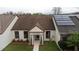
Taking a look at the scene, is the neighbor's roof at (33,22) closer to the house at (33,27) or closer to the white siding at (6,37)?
the house at (33,27)

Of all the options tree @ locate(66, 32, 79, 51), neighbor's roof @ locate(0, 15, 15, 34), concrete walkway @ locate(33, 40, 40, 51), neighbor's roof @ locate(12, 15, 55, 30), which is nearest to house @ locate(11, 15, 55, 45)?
neighbor's roof @ locate(12, 15, 55, 30)

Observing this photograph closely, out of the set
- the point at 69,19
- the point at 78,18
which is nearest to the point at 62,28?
the point at 69,19

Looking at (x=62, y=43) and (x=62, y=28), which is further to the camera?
(x=62, y=28)

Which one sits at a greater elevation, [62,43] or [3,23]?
[3,23]

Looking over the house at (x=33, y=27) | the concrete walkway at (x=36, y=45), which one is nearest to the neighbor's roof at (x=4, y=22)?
the house at (x=33, y=27)

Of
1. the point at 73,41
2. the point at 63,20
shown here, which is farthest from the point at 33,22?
the point at 73,41
